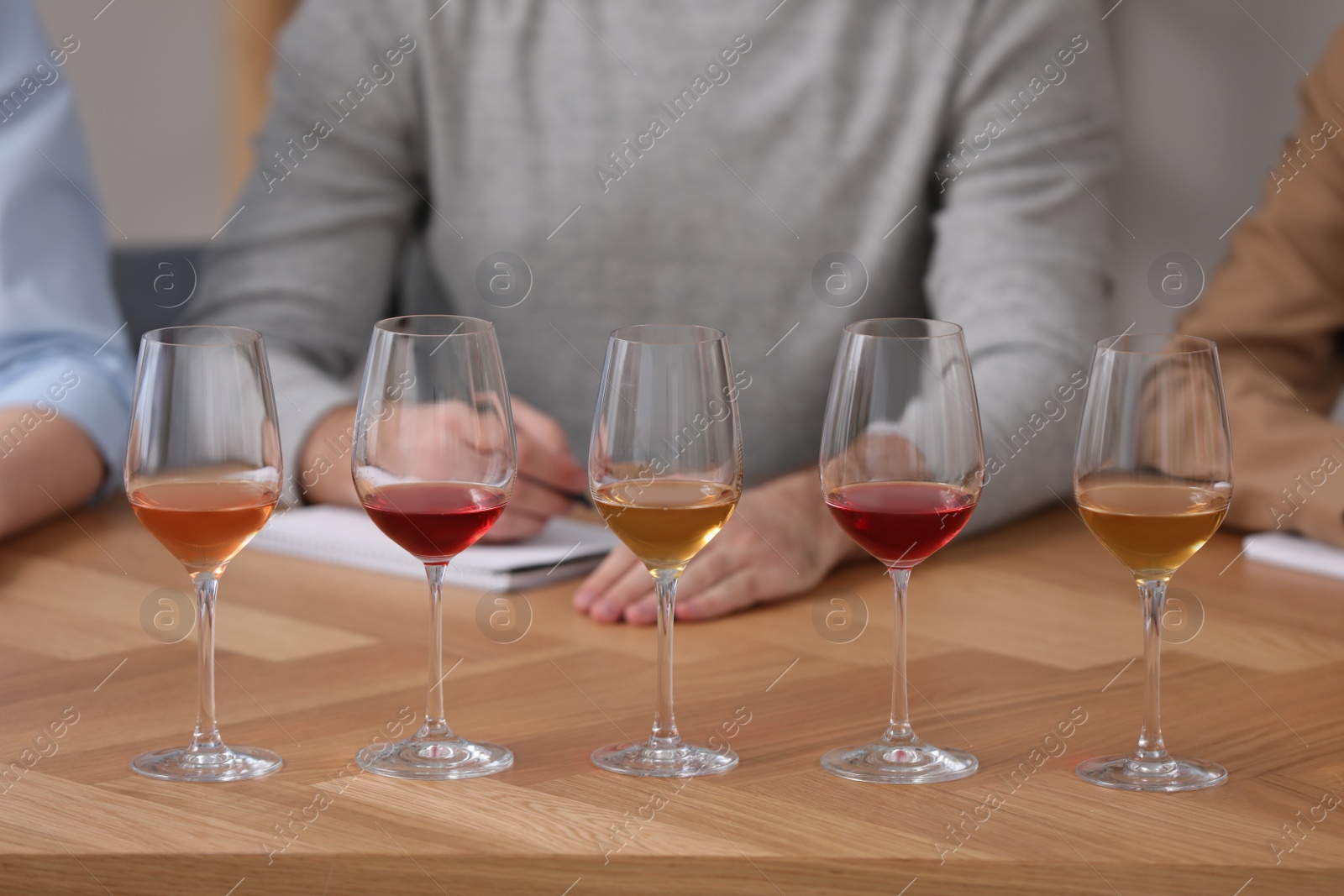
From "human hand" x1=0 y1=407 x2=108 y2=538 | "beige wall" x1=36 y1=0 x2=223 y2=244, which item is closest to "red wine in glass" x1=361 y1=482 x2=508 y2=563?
"human hand" x1=0 y1=407 x2=108 y2=538

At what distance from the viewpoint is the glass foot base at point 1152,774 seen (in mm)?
815

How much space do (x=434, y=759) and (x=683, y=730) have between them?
0.53 feet

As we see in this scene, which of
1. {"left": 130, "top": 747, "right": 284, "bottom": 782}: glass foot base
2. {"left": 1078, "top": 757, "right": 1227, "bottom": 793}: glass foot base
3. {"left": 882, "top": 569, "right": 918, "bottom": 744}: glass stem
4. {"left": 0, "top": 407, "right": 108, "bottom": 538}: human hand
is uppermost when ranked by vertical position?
{"left": 0, "top": 407, "right": 108, "bottom": 538}: human hand

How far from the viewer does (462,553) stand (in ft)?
4.06

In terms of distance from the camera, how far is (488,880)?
72cm

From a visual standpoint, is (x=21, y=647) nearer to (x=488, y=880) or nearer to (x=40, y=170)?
(x=488, y=880)

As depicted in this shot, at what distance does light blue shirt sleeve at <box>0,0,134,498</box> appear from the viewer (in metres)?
1.46

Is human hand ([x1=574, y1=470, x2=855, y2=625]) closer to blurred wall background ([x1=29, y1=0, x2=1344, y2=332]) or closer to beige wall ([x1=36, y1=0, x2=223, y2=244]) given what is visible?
blurred wall background ([x1=29, y1=0, x2=1344, y2=332])

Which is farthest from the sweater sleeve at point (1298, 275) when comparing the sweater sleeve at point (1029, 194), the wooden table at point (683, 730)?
the wooden table at point (683, 730)

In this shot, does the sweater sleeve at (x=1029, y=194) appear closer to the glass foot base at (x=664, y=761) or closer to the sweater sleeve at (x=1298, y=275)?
the sweater sleeve at (x=1298, y=275)

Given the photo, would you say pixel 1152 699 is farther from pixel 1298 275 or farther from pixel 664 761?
pixel 1298 275

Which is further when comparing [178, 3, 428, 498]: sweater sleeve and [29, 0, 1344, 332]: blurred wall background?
[29, 0, 1344, 332]: blurred wall background

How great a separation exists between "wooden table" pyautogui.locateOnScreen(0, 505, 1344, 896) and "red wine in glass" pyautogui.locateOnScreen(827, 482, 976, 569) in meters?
0.13

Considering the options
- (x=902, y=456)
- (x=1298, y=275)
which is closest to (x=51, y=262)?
(x=902, y=456)
